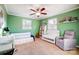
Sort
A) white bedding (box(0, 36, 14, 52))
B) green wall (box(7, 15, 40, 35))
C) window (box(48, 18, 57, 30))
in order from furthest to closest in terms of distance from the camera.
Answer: window (box(48, 18, 57, 30)), green wall (box(7, 15, 40, 35)), white bedding (box(0, 36, 14, 52))

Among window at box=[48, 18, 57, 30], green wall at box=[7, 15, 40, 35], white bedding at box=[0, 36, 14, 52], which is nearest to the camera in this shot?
white bedding at box=[0, 36, 14, 52]

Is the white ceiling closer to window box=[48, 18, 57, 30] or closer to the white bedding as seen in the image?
window box=[48, 18, 57, 30]

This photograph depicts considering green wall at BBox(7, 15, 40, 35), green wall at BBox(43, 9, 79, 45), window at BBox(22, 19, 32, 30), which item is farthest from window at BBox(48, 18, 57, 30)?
window at BBox(22, 19, 32, 30)

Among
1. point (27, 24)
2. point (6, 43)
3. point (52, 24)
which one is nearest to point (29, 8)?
point (27, 24)

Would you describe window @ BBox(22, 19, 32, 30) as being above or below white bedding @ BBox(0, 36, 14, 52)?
above

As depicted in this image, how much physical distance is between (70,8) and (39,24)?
0.67 metres

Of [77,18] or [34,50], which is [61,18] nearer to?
[77,18]

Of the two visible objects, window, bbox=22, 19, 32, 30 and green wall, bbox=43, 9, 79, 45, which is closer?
green wall, bbox=43, 9, 79, 45

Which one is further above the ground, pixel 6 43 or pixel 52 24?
pixel 52 24

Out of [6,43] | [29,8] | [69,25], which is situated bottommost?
[6,43]

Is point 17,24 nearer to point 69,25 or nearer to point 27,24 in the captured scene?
point 27,24

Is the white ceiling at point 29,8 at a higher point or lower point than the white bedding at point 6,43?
Result: higher

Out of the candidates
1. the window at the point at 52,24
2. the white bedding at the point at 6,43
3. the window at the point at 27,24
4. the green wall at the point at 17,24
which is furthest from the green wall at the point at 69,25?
the white bedding at the point at 6,43

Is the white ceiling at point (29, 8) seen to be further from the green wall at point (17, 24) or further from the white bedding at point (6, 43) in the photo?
the white bedding at point (6, 43)
